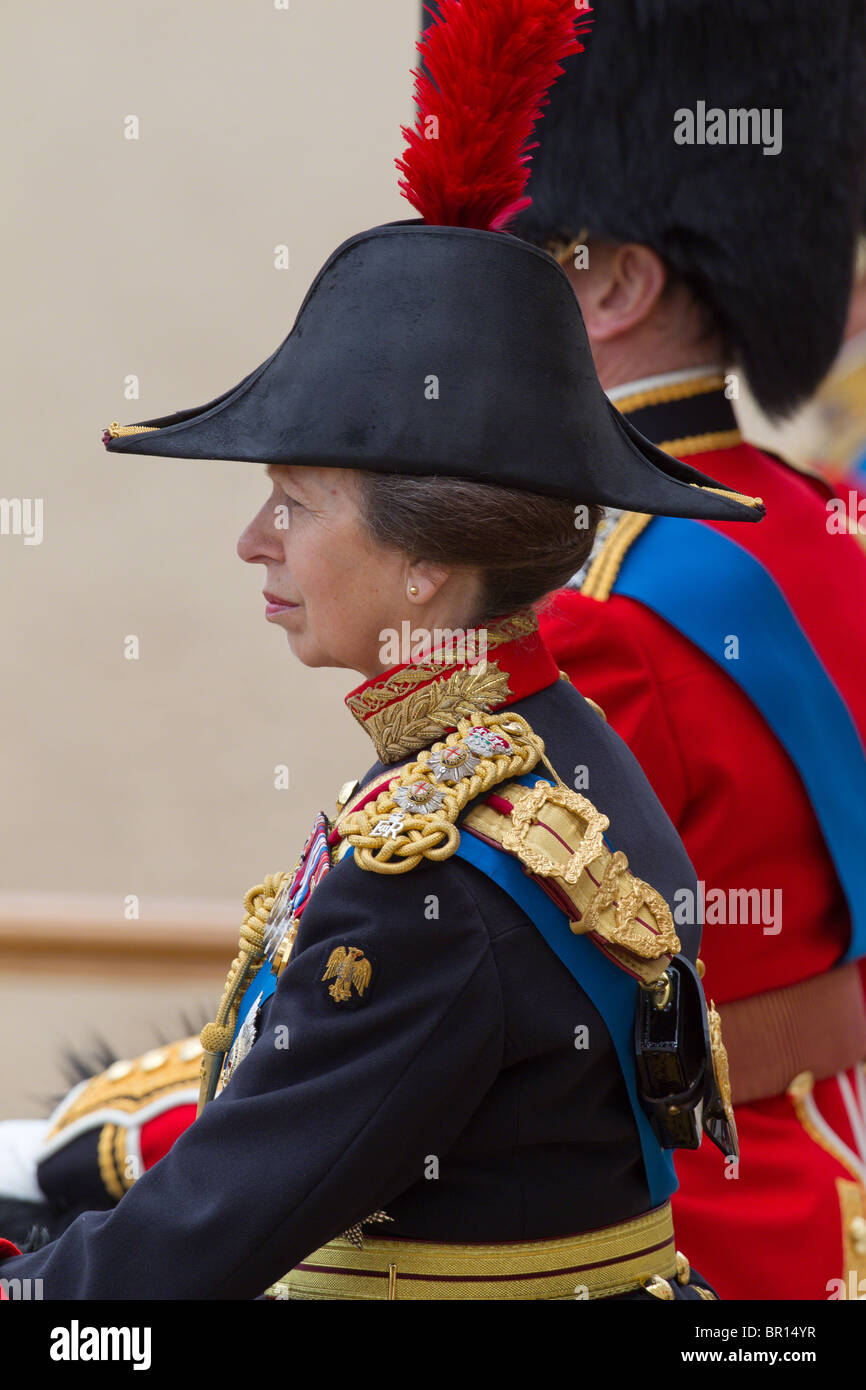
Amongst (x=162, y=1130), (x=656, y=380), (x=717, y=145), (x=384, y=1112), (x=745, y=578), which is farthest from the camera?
(x=717, y=145)

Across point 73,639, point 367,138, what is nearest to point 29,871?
point 73,639

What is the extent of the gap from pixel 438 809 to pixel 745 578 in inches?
35.9

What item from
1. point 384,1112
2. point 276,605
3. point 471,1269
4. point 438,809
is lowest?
point 471,1269

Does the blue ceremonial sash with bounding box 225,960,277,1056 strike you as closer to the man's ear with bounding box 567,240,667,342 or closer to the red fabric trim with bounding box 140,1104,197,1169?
the red fabric trim with bounding box 140,1104,197,1169

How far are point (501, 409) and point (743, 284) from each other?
1158 millimetres

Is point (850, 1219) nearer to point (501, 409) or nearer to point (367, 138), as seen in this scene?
point (501, 409)

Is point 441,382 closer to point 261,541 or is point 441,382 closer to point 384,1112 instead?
point 261,541

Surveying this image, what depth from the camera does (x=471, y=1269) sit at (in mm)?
1501

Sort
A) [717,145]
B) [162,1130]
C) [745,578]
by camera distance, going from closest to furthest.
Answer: [162,1130]
[745,578]
[717,145]

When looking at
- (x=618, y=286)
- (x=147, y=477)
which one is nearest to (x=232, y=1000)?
(x=618, y=286)

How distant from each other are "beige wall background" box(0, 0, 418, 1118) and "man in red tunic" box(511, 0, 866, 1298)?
6.95 feet

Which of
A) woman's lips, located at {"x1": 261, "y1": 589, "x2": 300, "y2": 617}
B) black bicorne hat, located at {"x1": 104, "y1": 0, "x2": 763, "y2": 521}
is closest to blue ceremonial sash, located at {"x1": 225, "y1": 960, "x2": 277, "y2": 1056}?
woman's lips, located at {"x1": 261, "y1": 589, "x2": 300, "y2": 617}

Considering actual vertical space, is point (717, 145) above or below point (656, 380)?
above

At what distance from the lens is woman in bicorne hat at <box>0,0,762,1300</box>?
1.39 meters
